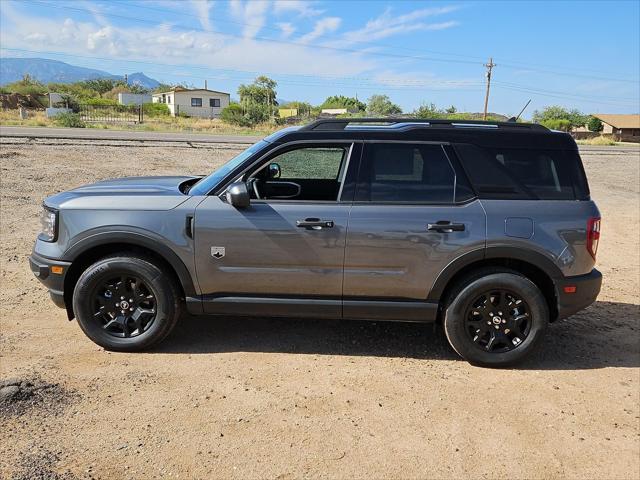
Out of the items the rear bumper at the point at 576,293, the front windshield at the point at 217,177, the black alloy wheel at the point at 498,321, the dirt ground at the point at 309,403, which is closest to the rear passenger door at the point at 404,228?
the black alloy wheel at the point at 498,321

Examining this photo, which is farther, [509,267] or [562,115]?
[562,115]

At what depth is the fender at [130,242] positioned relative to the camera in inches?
168

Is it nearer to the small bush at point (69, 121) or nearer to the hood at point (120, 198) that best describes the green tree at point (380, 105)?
the small bush at point (69, 121)

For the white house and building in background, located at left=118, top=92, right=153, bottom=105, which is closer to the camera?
building in background, located at left=118, top=92, right=153, bottom=105

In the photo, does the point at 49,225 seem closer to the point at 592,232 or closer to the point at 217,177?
the point at 217,177

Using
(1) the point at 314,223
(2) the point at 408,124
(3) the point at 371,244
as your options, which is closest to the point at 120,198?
(1) the point at 314,223

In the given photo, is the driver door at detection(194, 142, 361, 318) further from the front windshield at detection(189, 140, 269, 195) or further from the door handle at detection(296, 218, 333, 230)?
the front windshield at detection(189, 140, 269, 195)

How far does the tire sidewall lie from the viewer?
4.30m

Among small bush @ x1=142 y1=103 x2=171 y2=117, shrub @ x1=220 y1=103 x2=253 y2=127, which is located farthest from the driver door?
small bush @ x1=142 y1=103 x2=171 y2=117

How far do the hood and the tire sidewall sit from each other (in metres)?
0.44

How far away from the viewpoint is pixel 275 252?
13.9 ft

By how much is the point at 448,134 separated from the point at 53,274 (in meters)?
3.41

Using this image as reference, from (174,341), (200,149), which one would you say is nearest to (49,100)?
(200,149)

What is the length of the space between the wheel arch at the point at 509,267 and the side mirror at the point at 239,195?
1635mm
